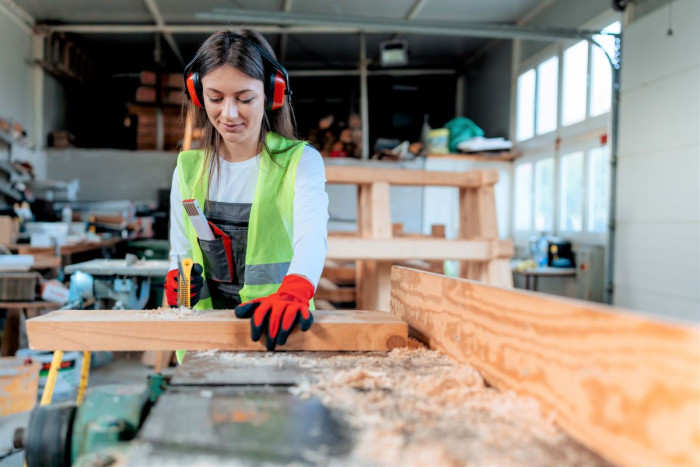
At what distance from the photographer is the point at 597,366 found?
79cm

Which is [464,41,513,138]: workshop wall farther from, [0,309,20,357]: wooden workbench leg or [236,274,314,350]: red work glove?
[236,274,314,350]: red work glove

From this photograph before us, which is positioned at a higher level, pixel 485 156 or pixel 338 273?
pixel 485 156

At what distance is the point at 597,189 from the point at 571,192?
0.58m

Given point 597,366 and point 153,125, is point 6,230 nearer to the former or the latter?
point 153,125

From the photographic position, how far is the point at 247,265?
1.97 m

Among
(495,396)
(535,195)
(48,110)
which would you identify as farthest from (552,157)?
(48,110)

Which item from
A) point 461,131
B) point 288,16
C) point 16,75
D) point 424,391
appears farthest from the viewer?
point 461,131

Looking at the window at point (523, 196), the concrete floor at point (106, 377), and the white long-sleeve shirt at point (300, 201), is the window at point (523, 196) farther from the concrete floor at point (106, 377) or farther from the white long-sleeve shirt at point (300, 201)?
the white long-sleeve shirt at point (300, 201)

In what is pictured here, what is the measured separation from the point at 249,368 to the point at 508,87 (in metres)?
8.26

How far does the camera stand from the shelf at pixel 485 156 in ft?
27.0

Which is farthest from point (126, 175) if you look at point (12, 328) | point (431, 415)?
point (431, 415)

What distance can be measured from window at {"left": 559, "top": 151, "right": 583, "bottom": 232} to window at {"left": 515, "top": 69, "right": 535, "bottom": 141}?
1061 millimetres

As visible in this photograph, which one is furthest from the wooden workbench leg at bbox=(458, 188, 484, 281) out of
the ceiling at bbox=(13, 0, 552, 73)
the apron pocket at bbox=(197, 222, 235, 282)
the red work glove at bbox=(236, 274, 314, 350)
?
the ceiling at bbox=(13, 0, 552, 73)

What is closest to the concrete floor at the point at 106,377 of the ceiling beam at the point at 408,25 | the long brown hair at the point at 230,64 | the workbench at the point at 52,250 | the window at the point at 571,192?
the workbench at the point at 52,250
